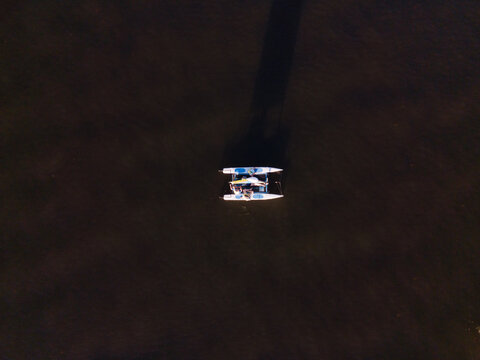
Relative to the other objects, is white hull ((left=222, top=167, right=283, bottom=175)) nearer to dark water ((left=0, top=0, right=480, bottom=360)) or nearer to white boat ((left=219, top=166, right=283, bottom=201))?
white boat ((left=219, top=166, right=283, bottom=201))

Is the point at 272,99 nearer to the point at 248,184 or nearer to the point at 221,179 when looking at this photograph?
the point at 248,184

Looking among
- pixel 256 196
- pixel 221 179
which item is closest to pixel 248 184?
pixel 256 196

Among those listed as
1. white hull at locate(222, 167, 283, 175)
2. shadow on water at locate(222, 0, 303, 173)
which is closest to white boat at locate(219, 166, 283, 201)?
white hull at locate(222, 167, 283, 175)

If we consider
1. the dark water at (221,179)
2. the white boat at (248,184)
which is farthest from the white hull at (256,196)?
the dark water at (221,179)

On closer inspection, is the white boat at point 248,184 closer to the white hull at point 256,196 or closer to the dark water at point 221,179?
the white hull at point 256,196

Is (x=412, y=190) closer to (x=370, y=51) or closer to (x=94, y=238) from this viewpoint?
(x=370, y=51)

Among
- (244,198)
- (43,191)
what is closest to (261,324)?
(244,198)
